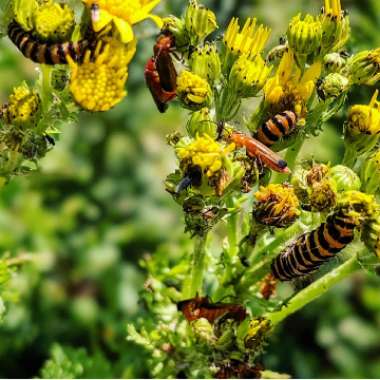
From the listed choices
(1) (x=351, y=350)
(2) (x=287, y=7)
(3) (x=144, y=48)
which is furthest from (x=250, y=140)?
(2) (x=287, y=7)

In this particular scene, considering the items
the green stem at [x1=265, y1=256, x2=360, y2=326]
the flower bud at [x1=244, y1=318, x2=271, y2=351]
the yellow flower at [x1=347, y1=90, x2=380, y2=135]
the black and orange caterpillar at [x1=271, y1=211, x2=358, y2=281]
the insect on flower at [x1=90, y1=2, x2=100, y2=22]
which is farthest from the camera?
the green stem at [x1=265, y1=256, x2=360, y2=326]

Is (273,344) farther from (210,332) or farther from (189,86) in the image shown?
(189,86)

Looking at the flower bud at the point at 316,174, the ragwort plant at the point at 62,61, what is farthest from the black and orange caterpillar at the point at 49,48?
the flower bud at the point at 316,174

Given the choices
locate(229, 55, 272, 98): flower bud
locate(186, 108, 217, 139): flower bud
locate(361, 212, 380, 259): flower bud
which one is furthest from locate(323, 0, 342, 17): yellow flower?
locate(361, 212, 380, 259): flower bud

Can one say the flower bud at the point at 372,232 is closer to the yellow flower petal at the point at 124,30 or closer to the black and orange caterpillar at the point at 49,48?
the yellow flower petal at the point at 124,30

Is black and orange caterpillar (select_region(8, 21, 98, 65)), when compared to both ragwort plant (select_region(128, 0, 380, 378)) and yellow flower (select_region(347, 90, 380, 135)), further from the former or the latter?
yellow flower (select_region(347, 90, 380, 135))

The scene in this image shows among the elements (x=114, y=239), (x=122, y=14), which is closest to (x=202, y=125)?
(x=122, y=14)
